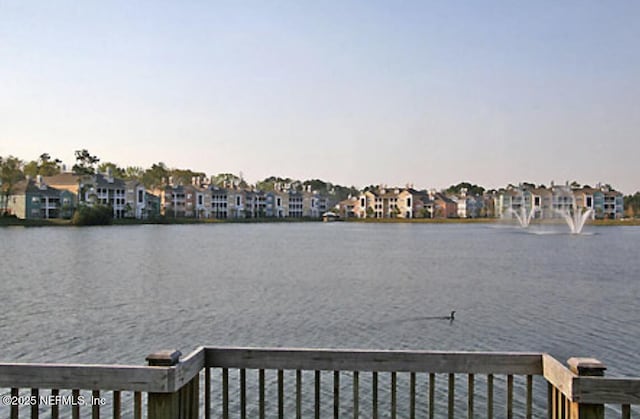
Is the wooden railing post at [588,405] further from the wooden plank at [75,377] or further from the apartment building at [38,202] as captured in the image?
the apartment building at [38,202]

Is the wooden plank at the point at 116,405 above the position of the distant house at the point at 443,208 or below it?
below

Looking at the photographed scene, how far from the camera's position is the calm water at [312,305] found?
17.4 metres

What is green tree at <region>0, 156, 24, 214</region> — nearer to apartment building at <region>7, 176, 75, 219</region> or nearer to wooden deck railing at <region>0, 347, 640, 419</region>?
apartment building at <region>7, 176, 75, 219</region>

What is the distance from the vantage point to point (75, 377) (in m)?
5.22

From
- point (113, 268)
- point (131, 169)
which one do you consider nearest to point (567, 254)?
point (113, 268)

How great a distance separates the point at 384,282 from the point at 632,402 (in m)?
28.1

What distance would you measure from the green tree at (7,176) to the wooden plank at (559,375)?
115 metres

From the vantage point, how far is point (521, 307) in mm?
24500

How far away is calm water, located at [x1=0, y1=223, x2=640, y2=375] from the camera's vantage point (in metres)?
17.4

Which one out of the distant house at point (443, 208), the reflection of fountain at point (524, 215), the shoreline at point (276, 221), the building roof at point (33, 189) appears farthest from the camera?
the distant house at point (443, 208)

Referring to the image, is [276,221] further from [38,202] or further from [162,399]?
[162,399]

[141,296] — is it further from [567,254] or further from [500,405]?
[567,254]

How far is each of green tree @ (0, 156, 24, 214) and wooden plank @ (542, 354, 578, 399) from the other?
11459cm

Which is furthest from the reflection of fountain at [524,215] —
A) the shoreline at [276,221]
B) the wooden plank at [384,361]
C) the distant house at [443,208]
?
the wooden plank at [384,361]
